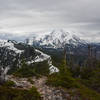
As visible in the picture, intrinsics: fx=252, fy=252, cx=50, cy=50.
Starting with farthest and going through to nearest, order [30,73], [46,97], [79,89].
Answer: [30,73] → [79,89] → [46,97]

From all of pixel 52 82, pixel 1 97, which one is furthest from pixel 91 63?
pixel 1 97

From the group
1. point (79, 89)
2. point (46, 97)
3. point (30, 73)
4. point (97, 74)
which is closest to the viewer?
point (46, 97)

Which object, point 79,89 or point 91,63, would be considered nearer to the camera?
point 79,89

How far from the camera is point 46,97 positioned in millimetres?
31203

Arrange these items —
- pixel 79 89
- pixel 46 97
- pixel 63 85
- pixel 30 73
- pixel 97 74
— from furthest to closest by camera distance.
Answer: pixel 30 73, pixel 97 74, pixel 63 85, pixel 79 89, pixel 46 97

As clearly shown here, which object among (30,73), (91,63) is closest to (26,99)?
(30,73)

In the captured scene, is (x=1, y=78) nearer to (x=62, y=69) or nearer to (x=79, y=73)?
(x=62, y=69)

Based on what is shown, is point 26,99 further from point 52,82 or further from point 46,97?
point 52,82

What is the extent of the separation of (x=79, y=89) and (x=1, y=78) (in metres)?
11.3

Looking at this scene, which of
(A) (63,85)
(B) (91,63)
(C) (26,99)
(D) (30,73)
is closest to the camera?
(C) (26,99)

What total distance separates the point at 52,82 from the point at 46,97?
896 centimetres

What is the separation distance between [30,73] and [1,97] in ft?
89.7

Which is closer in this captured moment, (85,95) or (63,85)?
(85,95)

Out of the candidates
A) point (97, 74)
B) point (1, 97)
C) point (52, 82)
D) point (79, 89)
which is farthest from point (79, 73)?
point (1, 97)
